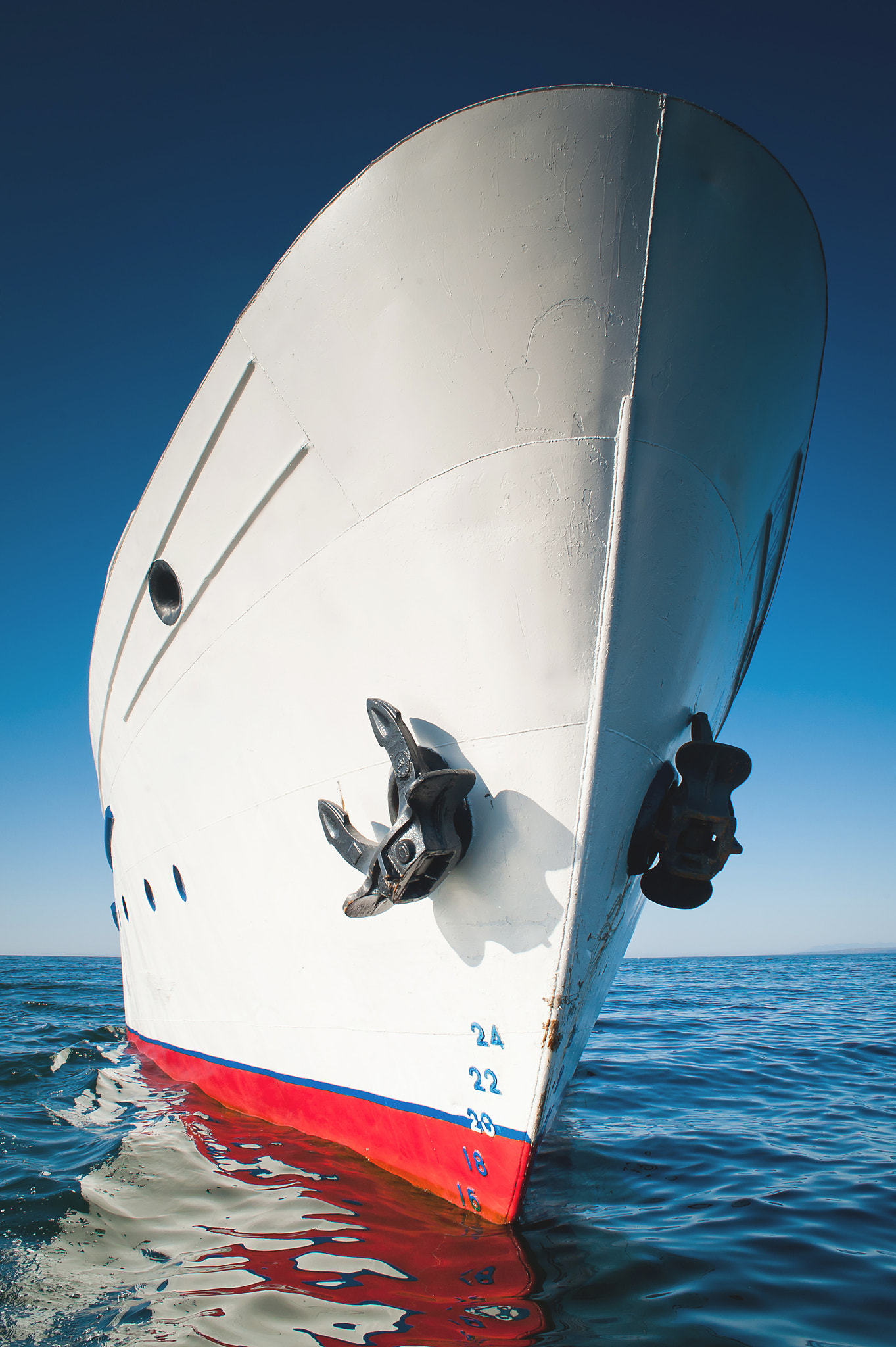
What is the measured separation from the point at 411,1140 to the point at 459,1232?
35 centimetres

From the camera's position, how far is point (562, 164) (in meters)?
1.96

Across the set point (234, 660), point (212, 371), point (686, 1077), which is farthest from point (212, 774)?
point (686, 1077)

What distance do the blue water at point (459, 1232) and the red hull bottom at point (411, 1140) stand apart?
0.28ft

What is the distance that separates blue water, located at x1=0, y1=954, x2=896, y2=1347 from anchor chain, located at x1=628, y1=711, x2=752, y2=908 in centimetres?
123

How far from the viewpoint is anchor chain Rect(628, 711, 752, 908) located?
Answer: 2.39 metres

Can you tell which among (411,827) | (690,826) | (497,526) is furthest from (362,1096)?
(497,526)

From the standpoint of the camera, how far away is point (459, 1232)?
2.40 m

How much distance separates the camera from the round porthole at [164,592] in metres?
3.47

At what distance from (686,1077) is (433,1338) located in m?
4.73

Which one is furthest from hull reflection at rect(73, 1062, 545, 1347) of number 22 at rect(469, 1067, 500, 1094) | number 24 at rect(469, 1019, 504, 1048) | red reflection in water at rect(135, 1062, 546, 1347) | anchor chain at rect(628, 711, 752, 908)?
anchor chain at rect(628, 711, 752, 908)

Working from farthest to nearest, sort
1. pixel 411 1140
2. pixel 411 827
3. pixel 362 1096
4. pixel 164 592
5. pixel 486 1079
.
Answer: pixel 164 592 < pixel 362 1096 < pixel 411 1140 < pixel 486 1079 < pixel 411 827

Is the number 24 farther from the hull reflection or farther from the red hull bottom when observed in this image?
the hull reflection

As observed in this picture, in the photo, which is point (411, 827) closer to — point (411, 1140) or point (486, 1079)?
point (486, 1079)

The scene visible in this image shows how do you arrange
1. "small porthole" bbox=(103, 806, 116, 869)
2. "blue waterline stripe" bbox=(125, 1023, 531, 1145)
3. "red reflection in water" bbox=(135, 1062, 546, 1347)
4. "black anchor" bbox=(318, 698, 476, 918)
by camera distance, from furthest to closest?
1. "small porthole" bbox=(103, 806, 116, 869)
2. "blue waterline stripe" bbox=(125, 1023, 531, 1145)
3. "black anchor" bbox=(318, 698, 476, 918)
4. "red reflection in water" bbox=(135, 1062, 546, 1347)
